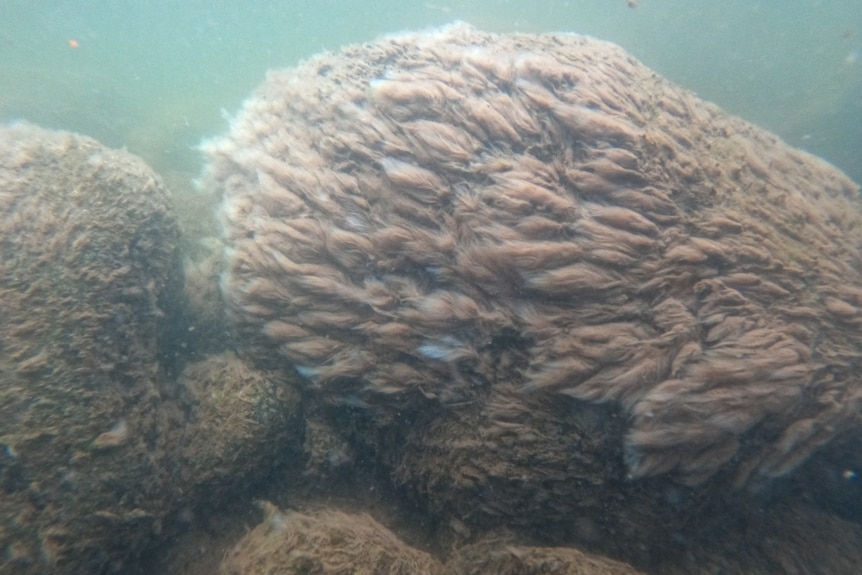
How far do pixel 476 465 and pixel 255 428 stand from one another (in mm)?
1203

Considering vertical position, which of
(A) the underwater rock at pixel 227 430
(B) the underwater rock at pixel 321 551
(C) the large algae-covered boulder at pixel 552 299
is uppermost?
(C) the large algae-covered boulder at pixel 552 299

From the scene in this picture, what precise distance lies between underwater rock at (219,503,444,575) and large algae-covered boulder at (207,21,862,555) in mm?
335

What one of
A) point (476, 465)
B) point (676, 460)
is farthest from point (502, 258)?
point (676, 460)

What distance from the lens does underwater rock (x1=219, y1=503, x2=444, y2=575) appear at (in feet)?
6.99

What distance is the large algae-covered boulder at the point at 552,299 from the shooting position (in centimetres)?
225

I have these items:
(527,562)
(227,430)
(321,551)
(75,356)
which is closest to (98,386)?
(75,356)

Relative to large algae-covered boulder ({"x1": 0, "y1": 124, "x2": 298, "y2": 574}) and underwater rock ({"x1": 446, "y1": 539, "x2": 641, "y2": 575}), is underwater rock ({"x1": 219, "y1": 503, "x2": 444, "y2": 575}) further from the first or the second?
large algae-covered boulder ({"x1": 0, "y1": 124, "x2": 298, "y2": 574})

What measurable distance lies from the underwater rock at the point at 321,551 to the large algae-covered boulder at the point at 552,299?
0.34 meters

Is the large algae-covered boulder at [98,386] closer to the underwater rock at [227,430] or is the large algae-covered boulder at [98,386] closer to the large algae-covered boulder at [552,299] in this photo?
the underwater rock at [227,430]

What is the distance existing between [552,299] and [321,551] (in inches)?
62.4

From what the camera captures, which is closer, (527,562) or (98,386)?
(527,562)

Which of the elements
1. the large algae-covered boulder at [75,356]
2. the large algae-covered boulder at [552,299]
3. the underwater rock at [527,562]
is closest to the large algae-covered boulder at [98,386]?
the large algae-covered boulder at [75,356]

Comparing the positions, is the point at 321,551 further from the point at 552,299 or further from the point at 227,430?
the point at 552,299

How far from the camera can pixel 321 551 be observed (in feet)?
7.13
